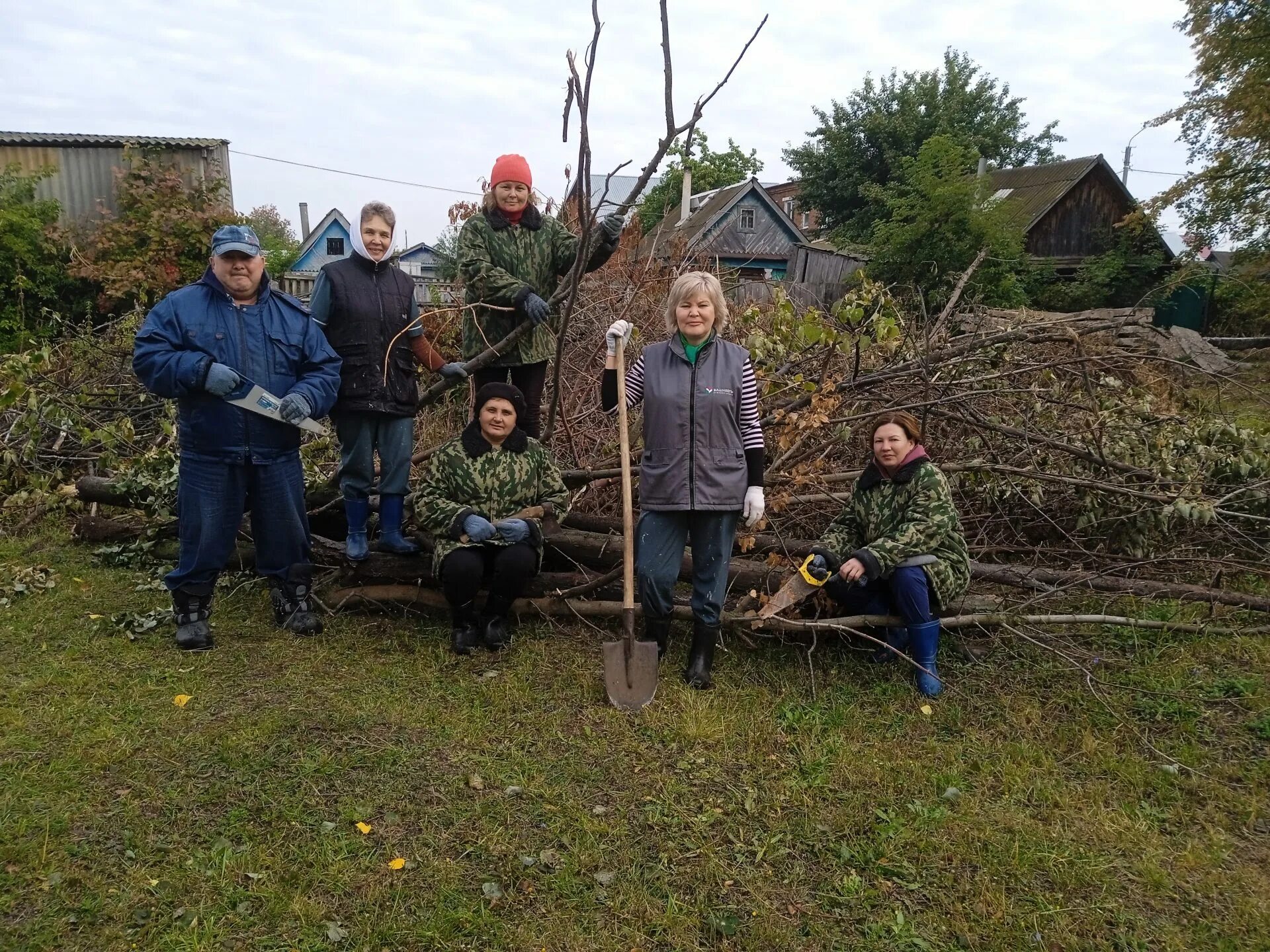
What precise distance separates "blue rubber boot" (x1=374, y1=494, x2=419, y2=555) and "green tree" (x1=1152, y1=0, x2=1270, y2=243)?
18.7 meters

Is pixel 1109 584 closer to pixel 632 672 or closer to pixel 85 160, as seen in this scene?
pixel 632 672

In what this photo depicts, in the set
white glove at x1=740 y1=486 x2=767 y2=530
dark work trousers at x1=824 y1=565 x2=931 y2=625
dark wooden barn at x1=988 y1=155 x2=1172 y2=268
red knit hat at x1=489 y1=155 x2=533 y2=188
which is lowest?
dark work trousers at x1=824 y1=565 x2=931 y2=625

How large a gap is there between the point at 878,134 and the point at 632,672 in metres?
28.3

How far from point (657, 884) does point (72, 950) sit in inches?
59.3

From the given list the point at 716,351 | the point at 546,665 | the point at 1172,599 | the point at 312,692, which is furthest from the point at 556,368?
the point at 1172,599

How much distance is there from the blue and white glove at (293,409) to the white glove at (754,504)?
76.2 inches

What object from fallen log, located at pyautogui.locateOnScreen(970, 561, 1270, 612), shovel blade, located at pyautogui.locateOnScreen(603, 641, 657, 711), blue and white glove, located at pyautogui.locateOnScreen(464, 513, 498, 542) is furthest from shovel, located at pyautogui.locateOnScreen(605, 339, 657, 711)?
fallen log, located at pyautogui.locateOnScreen(970, 561, 1270, 612)

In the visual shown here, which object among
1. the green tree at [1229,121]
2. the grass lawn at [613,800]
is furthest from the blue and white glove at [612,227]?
the green tree at [1229,121]

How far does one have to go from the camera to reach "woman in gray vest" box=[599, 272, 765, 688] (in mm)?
3373

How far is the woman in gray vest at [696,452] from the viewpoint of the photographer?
3.37 metres

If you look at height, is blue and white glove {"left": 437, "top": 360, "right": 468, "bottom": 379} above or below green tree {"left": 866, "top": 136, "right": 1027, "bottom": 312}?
below

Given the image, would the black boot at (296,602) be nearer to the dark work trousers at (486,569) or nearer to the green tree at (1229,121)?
the dark work trousers at (486,569)

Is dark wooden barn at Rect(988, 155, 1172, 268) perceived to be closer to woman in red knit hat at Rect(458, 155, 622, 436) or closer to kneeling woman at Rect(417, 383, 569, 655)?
woman in red knit hat at Rect(458, 155, 622, 436)

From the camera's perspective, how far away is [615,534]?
438 centimetres
